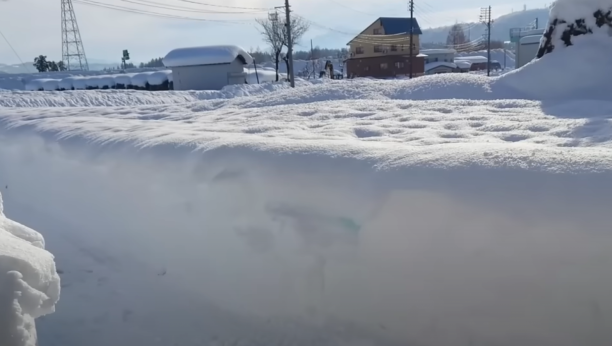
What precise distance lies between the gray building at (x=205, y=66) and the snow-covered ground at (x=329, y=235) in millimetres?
22454

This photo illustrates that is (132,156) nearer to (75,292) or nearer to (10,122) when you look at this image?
(75,292)

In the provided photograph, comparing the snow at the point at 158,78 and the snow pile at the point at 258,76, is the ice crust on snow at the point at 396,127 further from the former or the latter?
the snow pile at the point at 258,76

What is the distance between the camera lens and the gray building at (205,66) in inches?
1023

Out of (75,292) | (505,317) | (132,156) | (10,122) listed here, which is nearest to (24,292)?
(505,317)

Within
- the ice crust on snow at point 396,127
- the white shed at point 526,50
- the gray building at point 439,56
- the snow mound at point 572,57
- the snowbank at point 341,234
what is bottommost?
the snowbank at point 341,234

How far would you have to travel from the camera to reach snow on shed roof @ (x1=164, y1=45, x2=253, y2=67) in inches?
1022

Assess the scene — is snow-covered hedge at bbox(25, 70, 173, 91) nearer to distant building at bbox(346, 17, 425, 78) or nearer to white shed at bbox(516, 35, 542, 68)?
distant building at bbox(346, 17, 425, 78)

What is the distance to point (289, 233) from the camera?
8.27 feet

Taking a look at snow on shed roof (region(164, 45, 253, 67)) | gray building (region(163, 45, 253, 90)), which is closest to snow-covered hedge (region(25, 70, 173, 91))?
gray building (region(163, 45, 253, 90))

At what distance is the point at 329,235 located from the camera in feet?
7.84

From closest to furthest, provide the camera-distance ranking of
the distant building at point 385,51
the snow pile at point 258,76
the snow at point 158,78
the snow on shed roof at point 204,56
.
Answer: the snow on shed roof at point 204,56 < the snow at point 158,78 < the snow pile at point 258,76 < the distant building at point 385,51

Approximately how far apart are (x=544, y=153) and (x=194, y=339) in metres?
1.79

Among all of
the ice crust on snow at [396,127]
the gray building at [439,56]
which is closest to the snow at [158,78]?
the ice crust on snow at [396,127]

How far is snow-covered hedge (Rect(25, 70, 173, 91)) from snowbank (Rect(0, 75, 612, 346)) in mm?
24123
